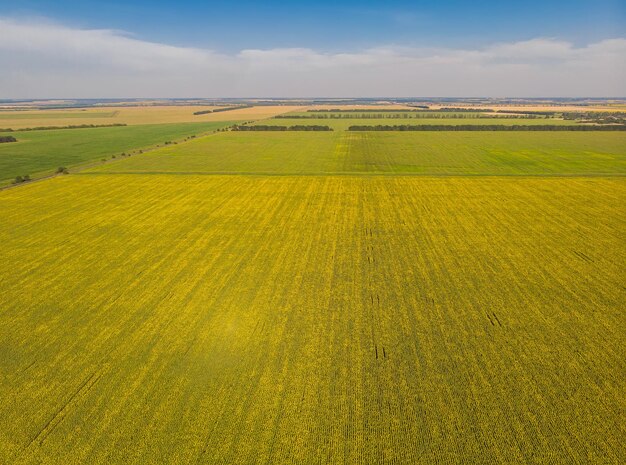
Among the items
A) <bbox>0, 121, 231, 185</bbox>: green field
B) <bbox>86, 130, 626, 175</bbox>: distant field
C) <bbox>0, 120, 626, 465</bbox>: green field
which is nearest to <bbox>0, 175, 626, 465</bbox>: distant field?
<bbox>0, 120, 626, 465</bbox>: green field

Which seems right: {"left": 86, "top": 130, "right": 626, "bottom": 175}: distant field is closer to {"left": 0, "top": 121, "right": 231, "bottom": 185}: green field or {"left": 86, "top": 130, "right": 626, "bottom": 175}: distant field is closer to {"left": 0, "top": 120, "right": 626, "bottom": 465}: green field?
{"left": 0, "top": 121, "right": 231, "bottom": 185}: green field

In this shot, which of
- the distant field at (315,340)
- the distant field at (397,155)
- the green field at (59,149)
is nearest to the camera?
the distant field at (315,340)

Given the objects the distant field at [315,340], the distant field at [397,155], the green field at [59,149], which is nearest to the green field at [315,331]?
the distant field at [315,340]

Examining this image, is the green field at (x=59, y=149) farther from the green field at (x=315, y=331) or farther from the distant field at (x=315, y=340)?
the distant field at (x=315, y=340)

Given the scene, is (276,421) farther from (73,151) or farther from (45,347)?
(73,151)

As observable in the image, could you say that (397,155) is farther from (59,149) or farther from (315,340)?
(59,149)

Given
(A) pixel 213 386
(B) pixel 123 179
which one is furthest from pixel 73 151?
(A) pixel 213 386
